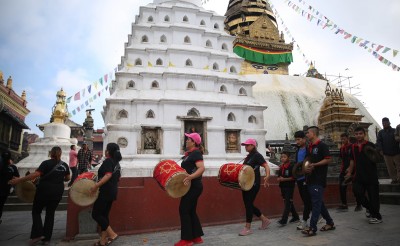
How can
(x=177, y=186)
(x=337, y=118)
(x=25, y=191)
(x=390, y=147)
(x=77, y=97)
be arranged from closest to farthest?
(x=177, y=186)
(x=25, y=191)
(x=390, y=147)
(x=77, y=97)
(x=337, y=118)

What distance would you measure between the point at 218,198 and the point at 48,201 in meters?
3.78

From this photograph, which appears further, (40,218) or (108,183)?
(40,218)

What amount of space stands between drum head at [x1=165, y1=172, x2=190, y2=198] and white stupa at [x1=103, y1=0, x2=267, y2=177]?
25.3 feet

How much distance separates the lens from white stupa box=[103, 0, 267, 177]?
1314 cm

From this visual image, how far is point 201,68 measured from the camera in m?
15.2

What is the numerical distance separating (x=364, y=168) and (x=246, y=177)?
2.43 metres

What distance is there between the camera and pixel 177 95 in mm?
13922

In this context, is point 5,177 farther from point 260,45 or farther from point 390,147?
point 260,45

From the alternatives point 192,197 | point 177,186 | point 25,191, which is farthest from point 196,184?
point 25,191

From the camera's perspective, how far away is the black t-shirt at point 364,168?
5.48m

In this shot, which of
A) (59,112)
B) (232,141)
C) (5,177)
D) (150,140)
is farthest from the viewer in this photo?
(59,112)

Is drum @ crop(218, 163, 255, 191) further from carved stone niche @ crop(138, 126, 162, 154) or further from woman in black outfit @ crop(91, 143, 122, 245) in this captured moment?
carved stone niche @ crop(138, 126, 162, 154)

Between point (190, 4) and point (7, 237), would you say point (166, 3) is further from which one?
point (7, 237)

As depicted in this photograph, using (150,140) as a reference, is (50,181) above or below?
below
